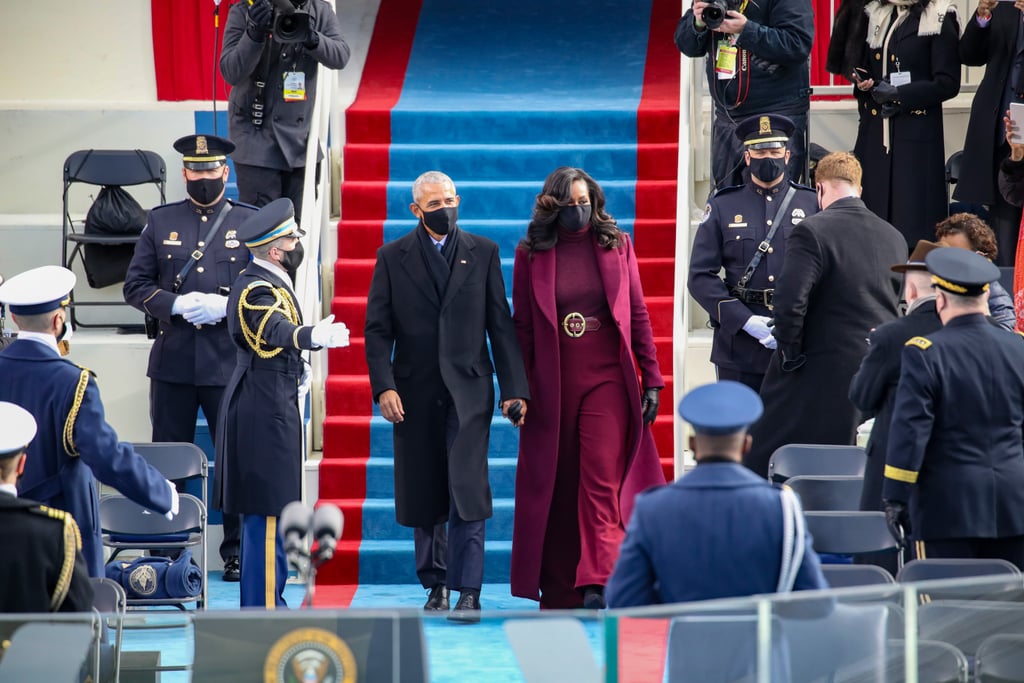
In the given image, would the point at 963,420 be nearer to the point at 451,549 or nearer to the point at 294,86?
the point at 451,549

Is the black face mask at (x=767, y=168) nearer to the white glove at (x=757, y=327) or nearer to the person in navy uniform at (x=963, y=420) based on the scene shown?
the white glove at (x=757, y=327)

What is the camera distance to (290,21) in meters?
8.32

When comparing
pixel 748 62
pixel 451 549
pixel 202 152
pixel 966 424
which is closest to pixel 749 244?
pixel 748 62

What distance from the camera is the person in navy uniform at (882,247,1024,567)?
213 inches

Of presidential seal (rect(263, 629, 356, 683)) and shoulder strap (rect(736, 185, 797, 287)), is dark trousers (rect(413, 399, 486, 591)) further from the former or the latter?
presidential seal (rect(263, 629, 356, 683))

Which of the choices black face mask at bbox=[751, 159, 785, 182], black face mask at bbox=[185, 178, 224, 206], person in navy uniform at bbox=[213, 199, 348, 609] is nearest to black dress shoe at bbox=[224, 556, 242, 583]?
person in navy uniform at bbox=[213, 199, 348, 609]

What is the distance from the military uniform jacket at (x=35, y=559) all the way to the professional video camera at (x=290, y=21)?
427cm

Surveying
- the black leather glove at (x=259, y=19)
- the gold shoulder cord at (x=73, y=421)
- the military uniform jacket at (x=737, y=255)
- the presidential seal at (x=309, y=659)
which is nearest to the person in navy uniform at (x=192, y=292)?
the black leather glove at (x=259, y=19)

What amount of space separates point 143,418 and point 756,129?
137 inches

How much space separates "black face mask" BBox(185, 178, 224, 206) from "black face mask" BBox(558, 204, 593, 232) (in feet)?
6.70

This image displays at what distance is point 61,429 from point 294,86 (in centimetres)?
356

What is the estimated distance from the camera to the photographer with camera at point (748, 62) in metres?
8.23

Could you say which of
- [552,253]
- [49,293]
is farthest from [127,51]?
[49,293]

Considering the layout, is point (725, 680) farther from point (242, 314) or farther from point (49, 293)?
point (242, 314)
